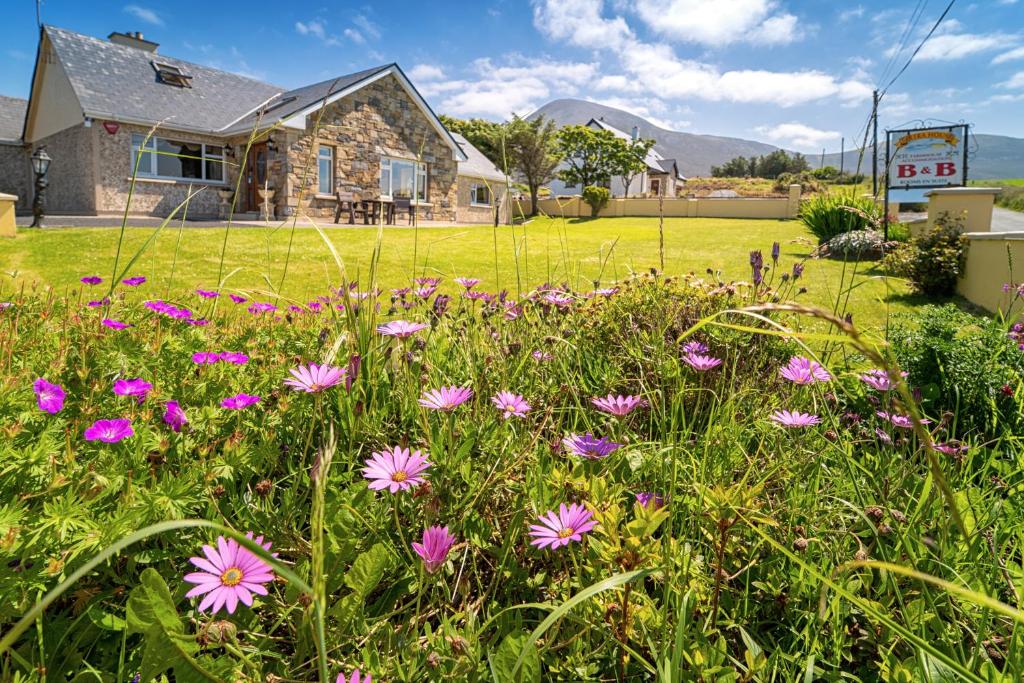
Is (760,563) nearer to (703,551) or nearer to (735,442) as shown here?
(703,551)

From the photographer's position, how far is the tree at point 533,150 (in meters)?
29.2

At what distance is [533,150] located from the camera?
2969 centimetres

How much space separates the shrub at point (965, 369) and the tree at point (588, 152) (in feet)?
95.8

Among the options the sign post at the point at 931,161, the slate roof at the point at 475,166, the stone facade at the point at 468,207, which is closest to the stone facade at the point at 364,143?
the slate roof at the point at 475,166

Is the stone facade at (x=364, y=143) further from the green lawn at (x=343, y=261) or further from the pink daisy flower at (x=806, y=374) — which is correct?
the pink daisy flower at (x=806, y=374)

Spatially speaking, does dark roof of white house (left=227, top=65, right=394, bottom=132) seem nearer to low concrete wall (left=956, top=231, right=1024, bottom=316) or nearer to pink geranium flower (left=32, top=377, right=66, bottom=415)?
low concrete wall (left=956, top=231, right=1024, bottom=316)

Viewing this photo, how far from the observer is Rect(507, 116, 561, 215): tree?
95.9 feet

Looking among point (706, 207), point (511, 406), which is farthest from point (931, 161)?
point (511, 406)

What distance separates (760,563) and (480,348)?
1.16m

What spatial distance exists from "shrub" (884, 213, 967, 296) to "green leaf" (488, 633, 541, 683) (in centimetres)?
718

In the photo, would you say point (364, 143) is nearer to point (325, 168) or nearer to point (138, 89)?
point (325, 168)

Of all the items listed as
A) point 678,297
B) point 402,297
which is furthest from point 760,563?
point 678,297

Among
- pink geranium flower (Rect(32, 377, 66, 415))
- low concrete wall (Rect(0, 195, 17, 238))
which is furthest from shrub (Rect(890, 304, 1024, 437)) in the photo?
low concrete wall (Rect(0, 195, 17, 238))

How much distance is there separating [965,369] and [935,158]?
17.9 meters
